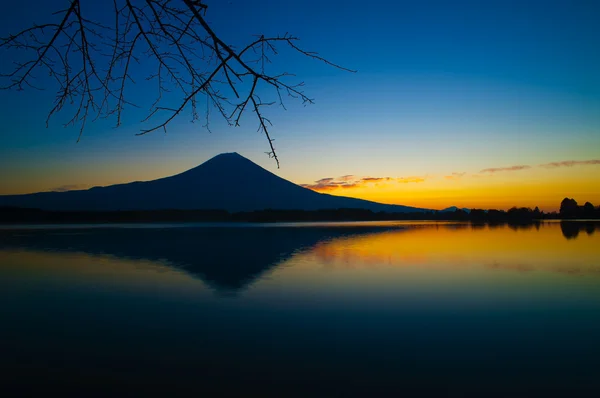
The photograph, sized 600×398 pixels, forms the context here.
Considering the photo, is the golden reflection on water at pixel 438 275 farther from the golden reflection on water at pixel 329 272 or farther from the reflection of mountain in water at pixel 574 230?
the reflection of mountain in water at pixel 574 230

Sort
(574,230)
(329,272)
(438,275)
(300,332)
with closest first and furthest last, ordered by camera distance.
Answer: (300,332) → (438,275) → (329,272) → (574,230)

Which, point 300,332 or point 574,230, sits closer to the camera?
point 300,332

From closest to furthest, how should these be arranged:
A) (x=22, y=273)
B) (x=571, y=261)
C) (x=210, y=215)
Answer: (x=22, y=273) → (x=571, y=261) → (x=210, y=215)

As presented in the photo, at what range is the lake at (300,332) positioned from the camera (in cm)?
379

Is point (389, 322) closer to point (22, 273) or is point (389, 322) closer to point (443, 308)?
point (443, 308)

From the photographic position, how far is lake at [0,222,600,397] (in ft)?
12.4

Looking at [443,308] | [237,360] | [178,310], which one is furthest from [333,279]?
[237,360]

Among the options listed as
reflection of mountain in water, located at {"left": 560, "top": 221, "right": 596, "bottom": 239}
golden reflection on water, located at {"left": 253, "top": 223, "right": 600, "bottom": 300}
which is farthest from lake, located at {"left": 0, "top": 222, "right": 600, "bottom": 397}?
reflection of mountain in water, located at {"left": 560, "top": 221, "right": 596, "bottom": 239}

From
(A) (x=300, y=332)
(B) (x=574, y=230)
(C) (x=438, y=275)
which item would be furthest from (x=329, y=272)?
(B) (x=574, y=230)

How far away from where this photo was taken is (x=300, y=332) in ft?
17.6

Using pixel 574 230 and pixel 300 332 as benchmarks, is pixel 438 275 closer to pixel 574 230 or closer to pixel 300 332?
pixel 300 332

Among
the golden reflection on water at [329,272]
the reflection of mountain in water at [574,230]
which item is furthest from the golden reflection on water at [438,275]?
the reflection of mountain in water at [574,230]

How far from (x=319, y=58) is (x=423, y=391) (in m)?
2.95

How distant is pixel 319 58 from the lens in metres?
2.00
